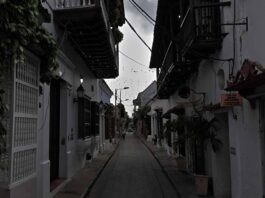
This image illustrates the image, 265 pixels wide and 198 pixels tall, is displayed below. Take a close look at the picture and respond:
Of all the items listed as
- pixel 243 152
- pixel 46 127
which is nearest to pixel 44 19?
pixel 46 127

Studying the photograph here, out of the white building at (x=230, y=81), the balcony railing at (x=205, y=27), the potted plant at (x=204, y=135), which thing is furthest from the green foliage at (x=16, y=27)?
the potted plant at (x=204, y=135)

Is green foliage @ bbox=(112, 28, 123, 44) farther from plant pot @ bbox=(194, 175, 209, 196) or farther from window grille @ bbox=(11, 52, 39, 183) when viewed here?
window grille @ bbox=(11, 52, 39, 183)

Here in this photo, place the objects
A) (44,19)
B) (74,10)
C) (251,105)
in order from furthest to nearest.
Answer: (74,10) → (251,105) → (44,19)

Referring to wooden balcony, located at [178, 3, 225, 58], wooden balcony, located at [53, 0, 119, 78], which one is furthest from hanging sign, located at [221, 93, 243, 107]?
wooden balcony, located at [53, 0, 119, 78]

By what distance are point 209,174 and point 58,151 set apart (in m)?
4.82

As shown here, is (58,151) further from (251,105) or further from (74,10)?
(251,105)

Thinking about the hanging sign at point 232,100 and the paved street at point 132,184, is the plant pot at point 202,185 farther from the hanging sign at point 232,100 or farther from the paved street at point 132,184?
the hanging sign at point 232,100

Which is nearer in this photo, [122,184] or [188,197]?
[188,197]

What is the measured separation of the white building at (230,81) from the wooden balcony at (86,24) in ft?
7.80

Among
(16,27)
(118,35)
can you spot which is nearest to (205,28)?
(16,27)

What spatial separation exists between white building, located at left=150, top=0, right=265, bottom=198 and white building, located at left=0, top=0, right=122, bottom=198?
9.32 feet

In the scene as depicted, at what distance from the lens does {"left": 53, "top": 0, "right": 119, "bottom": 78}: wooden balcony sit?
33.0 ft

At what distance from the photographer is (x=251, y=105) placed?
7133mm

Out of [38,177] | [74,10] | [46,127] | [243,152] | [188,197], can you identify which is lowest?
[188,197]
